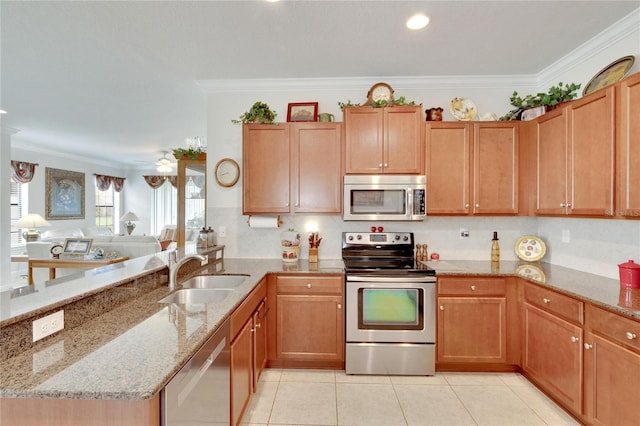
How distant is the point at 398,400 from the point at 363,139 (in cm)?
214

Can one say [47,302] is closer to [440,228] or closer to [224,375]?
[224,375]

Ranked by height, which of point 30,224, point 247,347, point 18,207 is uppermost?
point 18,207

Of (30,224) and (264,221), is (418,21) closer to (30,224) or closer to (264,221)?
(264,221)

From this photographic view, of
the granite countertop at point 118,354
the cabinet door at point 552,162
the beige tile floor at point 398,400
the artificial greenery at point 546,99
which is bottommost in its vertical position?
the beige tile floor at point 398,400

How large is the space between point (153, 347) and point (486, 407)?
2.27 meters

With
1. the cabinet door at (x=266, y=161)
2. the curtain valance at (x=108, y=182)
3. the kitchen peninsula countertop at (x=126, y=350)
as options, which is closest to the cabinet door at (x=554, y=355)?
the kitchen peninsula countertop at (x=126, y=350)

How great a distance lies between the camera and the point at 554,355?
2.14m

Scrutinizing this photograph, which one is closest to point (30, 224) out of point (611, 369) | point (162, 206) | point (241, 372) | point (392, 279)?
point (162, 206)

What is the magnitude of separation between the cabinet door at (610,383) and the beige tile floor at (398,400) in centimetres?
35

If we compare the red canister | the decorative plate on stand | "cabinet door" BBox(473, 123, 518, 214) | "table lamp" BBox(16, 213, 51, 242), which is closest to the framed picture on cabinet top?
"cabinet door" BBox(473, 123, 518, 214)

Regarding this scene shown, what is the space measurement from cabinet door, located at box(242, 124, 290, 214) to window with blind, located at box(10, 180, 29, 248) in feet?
19.9

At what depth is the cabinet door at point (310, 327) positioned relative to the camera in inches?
103

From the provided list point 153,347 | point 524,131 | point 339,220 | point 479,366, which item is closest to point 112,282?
point 153,347

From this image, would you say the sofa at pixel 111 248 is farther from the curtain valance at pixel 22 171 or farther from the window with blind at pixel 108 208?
the window with blind at pixel 108 208
